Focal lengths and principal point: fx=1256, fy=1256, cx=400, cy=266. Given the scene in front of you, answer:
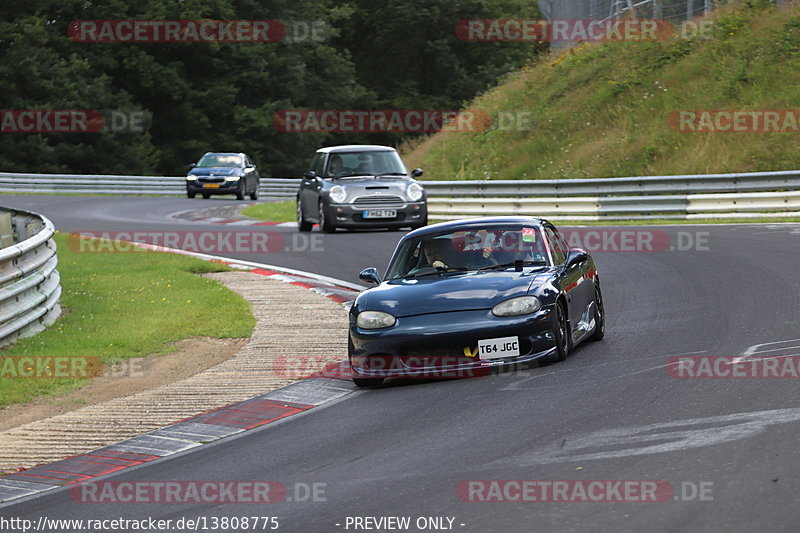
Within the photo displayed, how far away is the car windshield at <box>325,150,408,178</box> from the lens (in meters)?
23.9

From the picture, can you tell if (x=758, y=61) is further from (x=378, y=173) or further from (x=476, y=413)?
(x=476, y=413)

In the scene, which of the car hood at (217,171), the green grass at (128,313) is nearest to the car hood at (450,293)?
the green grass at (128,313)

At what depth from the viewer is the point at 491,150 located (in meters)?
35.7

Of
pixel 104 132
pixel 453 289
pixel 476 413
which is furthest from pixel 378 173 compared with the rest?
pixel 104 132

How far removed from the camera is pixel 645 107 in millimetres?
33344

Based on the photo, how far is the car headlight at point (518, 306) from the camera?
9656mm

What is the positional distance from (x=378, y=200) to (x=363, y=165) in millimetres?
1097

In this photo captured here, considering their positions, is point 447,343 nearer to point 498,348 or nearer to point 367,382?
point 498,348

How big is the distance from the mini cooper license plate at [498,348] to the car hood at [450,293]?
0.31 meters

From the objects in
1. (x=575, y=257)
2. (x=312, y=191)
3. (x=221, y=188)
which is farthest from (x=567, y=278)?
(x=221, y=188)

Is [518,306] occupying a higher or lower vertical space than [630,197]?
higher

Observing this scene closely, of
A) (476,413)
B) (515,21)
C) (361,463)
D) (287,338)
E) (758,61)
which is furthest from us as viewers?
(515,21)

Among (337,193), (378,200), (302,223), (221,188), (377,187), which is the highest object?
(377,187)

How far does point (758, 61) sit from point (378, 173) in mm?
13525
